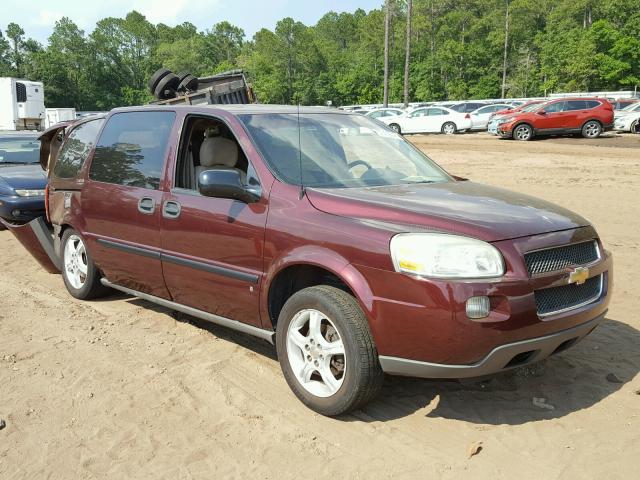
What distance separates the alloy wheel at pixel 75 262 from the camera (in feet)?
19.7

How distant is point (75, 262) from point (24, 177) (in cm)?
401

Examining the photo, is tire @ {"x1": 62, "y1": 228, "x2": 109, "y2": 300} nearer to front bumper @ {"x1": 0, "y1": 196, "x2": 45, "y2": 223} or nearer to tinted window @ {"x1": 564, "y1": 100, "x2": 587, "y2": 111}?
front bumper @ {"x1": 0, "y1": 196, "x2": 45, "y2": 223}

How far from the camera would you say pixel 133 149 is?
5.25 m

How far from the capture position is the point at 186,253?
457 centimetres

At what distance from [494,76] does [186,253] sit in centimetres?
8550

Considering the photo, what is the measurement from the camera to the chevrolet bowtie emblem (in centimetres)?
359

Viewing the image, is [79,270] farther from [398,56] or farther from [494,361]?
[398,56]

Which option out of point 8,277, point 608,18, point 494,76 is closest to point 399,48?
point 494,76

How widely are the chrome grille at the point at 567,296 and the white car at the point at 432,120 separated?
2896 cm

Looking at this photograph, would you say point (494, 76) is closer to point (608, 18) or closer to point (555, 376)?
point (608, 18)

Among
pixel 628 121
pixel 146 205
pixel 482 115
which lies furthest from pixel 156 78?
pixel 482 115

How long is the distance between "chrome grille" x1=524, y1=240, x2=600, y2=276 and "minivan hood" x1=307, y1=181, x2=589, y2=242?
0.39 ft

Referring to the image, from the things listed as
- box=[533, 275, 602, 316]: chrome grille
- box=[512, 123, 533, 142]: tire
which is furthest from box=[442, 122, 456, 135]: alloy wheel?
box=[533, 275, 602, 316]: chrome grille

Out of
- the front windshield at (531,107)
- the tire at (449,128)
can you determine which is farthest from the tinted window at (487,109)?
the front windshield at (531,107)
